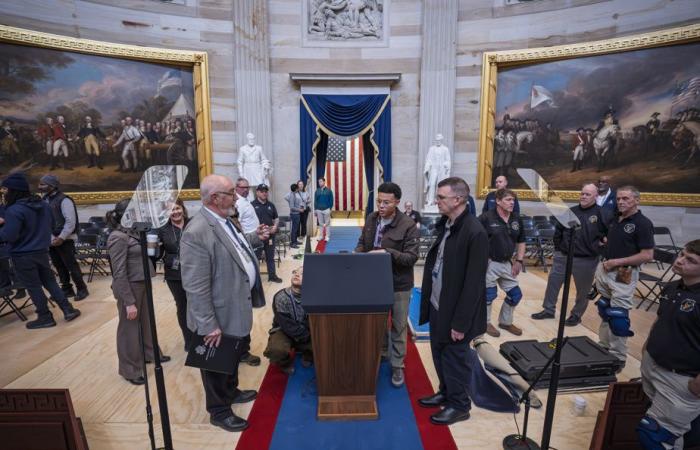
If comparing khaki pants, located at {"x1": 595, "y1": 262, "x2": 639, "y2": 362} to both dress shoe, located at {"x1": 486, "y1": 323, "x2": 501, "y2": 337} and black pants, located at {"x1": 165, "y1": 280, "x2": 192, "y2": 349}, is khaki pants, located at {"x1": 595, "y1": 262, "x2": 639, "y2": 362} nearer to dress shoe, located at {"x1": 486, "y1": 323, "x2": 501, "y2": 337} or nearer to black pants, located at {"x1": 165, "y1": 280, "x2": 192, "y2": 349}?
dress shoe, located at {"x1": 486, "y1": 323, "x2": 501, "y2": 337}

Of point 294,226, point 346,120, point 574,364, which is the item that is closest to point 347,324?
point 574,364

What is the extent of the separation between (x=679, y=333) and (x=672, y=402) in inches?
16.7

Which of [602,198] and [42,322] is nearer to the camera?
[42,322]

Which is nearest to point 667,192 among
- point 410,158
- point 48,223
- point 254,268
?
point 410,158

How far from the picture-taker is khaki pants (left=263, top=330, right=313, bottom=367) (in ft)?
12.1

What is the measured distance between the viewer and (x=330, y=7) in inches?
414

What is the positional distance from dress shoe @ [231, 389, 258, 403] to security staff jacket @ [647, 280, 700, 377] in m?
3.23

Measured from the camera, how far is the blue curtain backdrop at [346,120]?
35.0 ft

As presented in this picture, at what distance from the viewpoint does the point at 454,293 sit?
2.79 m

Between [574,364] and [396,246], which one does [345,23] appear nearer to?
[396,246]

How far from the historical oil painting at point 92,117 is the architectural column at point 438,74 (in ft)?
21.9

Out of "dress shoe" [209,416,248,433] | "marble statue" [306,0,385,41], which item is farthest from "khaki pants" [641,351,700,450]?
"marble statue" [306,0,385,41]

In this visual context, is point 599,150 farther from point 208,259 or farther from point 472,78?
point 208,259

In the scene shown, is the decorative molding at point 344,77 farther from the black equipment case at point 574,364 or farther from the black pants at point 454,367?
the black pants at point 454,367
